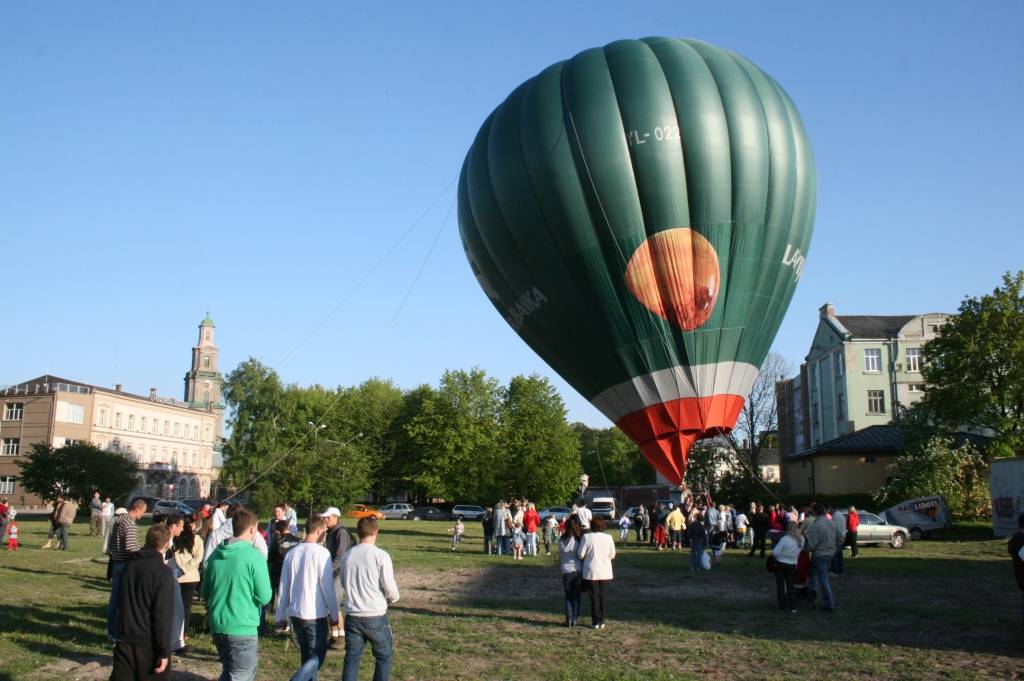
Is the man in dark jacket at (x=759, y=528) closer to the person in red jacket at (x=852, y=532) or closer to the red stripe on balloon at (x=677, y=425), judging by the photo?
the person in red jacket at (x=852, y=532)

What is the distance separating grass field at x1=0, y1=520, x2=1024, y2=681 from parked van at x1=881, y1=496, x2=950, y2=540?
42.7ft

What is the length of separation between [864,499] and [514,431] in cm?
2952

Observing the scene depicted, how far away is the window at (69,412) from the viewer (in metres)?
72.1

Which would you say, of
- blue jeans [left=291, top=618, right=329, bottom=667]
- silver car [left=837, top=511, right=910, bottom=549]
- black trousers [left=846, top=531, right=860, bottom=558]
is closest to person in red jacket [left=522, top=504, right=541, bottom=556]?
black trousers [left=846, top=531, right=860, bottom=558]

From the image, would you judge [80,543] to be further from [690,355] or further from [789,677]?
[789,677]

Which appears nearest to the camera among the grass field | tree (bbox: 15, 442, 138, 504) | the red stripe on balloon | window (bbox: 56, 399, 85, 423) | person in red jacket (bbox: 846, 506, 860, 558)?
the grass field

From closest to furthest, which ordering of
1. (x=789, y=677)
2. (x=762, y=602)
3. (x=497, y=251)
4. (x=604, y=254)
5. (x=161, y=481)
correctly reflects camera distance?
(x=789, y=677) < (x=762, y=602) < (x=604, y=254) < (x=497, y=251) < (x=161, y=481)

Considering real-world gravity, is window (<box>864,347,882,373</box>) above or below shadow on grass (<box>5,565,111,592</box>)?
above

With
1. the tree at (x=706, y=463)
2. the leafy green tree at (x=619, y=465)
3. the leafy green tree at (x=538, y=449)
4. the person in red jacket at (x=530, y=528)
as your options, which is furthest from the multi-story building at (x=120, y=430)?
the person in red jacket at (x=530, y=528)

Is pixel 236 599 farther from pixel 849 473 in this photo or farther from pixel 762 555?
pixel 849 473

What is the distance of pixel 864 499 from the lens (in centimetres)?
4309

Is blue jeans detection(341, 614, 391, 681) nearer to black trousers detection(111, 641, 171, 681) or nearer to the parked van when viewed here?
black trousers detection(111, 641, 171, 681)

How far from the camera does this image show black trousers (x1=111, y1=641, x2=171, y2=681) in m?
5.96

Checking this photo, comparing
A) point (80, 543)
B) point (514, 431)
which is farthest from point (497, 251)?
point (514, 431)
